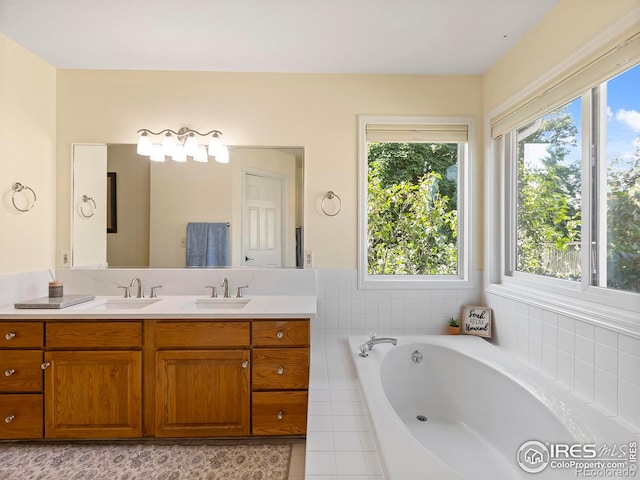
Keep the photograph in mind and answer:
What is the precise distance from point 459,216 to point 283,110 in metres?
1.53

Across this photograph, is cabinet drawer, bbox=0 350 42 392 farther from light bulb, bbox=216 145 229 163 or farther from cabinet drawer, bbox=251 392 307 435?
light bulb, bbox=216 145 229 163

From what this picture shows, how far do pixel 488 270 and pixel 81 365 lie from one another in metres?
2.63

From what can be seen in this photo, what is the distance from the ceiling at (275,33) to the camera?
69.2 inches

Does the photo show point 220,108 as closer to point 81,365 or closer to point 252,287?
point 252,287

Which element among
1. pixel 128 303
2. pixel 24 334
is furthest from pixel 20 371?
pixel 128 303

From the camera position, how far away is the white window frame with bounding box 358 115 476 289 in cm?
246

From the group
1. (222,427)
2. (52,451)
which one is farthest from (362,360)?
(52,451)

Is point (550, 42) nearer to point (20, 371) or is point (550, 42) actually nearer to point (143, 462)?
point (143, 462)

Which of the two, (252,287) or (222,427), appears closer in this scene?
(222,427)

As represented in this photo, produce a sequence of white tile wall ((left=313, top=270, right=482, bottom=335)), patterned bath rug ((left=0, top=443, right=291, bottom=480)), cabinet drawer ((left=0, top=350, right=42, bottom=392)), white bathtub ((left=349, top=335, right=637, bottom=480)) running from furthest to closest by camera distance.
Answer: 1. white tile wall ((left=313, top=270, right=482, bottom=335))
2. cabinet drawer ((left=0, top=350, right=42, bottom=392))
3. patterned bath rug ((left=0, top=443, right=291, bottom=480))
4. white bathtub ((left=349, top=335, right=637, bottom=480))

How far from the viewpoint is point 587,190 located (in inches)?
62.6

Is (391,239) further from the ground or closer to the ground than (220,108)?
closer to the ground

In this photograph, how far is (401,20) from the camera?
72.6 inches

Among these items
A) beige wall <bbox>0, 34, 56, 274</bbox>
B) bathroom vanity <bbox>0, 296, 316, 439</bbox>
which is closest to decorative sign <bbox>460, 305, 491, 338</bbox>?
bathroom vanity <bbox>0, 296, 316, 439</bbox>
